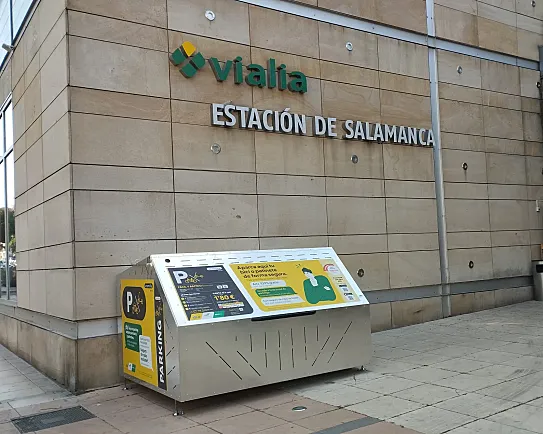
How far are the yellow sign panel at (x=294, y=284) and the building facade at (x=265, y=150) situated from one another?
5.27 feet

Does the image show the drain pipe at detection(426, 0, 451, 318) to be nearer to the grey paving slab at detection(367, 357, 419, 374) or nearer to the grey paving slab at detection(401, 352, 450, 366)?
the grey paving slab at detection(401, 352, 450, 366)

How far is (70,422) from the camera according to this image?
5.95 meters

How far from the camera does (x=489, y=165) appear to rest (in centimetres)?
1199

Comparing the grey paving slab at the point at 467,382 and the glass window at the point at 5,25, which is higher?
the glass window at the point at 5,25

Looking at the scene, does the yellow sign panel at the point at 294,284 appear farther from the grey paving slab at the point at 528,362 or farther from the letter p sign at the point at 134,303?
the grey paving slab at the point at 528,362

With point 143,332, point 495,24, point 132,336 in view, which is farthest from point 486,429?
point 495,24

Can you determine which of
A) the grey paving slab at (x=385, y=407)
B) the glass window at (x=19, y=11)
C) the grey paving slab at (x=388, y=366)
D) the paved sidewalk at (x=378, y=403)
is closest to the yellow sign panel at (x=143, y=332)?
the paved sidewalk at (x=378, y=403)

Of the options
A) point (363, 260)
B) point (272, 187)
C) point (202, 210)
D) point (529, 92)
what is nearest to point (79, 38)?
point (202, 210)

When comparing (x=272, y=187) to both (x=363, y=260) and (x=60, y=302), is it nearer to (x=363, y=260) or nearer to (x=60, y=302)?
(x=363, y=260)

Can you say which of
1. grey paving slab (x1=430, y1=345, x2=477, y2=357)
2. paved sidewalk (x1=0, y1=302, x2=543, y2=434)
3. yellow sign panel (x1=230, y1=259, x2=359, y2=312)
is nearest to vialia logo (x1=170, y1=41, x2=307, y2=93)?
yellow sign panel (x1=230, y1=259, x2=359, y2=312)

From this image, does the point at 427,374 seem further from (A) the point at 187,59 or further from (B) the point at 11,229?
(B) the point at 11,229

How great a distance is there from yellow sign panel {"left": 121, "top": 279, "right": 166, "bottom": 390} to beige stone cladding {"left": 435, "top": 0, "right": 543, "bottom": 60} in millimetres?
8351

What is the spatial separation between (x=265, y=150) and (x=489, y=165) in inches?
222

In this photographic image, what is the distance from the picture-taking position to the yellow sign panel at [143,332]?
241 inches
